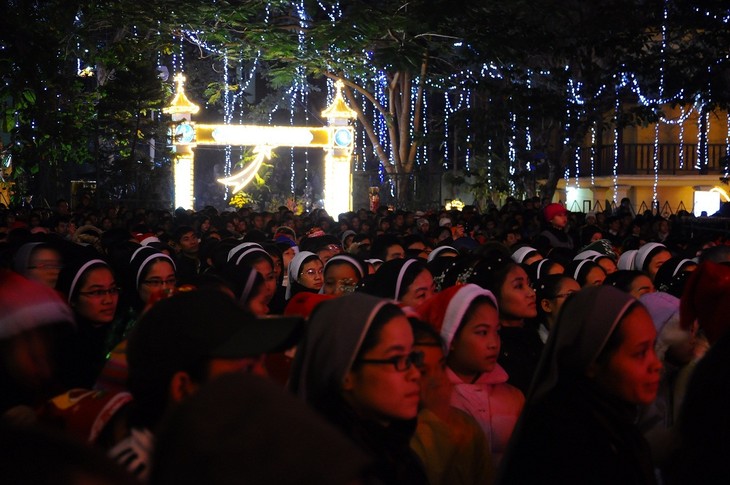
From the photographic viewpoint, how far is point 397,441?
10.6 ft

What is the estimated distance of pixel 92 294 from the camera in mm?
5805

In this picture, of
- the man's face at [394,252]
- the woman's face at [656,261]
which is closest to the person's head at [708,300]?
the woman's face at [656,261]

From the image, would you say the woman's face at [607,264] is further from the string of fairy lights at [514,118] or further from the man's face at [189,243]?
the string of fairy lights at [514,118]

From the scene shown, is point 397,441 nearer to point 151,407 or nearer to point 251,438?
point 151,407

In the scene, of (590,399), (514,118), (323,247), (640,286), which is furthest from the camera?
(514,118)

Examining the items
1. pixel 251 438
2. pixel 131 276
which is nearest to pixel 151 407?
pixel 251 438

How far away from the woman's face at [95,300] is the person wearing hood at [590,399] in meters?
3.24

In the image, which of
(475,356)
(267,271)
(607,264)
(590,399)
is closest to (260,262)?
(267,271)

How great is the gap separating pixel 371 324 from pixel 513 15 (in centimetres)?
1816

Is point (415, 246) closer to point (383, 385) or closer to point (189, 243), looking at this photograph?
point (189, 243)

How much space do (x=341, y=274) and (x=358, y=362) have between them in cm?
418

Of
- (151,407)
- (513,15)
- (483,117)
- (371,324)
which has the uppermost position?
(513,15)

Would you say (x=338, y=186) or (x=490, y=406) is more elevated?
(x=338, y=186)

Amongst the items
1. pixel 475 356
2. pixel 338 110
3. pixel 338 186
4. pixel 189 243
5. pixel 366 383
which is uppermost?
pixel 338 110
